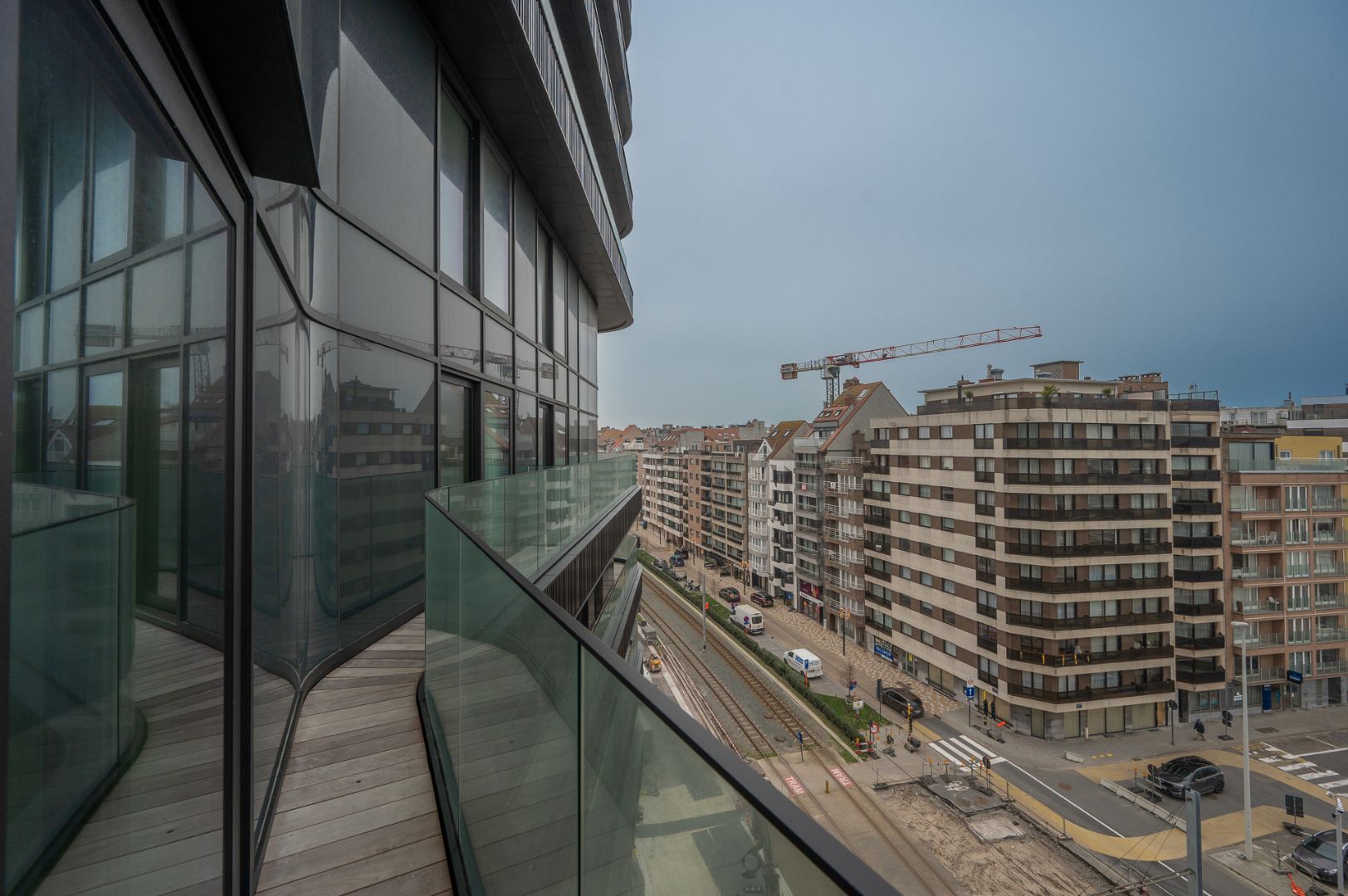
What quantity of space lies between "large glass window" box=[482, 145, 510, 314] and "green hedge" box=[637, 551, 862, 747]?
20347 millimetres

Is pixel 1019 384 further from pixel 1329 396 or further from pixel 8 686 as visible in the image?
pixel 1329 396

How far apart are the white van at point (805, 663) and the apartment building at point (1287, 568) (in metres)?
23.3

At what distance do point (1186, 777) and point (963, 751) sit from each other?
8.93 meters

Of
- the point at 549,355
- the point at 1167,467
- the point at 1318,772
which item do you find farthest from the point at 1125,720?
the point at 549,355

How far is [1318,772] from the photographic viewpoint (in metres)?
29.3

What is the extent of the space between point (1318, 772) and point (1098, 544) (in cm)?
1325

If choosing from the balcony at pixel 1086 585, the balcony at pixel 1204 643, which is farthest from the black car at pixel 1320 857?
the balcony at pixel 1204 643

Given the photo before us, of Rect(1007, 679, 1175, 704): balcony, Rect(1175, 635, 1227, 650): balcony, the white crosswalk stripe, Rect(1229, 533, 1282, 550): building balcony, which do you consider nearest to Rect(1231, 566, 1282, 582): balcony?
Rect(1229, 533, 1282, 550): building balcony

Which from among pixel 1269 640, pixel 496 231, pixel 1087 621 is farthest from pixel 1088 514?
pixel 496 231

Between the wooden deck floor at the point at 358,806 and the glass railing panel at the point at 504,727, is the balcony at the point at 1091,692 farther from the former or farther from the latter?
the glass railing panel at the point at 504,727

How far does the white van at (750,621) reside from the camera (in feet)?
164

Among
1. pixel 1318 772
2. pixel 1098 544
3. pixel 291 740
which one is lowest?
pixel 1318 772

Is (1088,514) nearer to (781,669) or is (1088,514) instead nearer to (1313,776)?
(1313,776)

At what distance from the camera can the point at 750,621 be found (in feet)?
164
